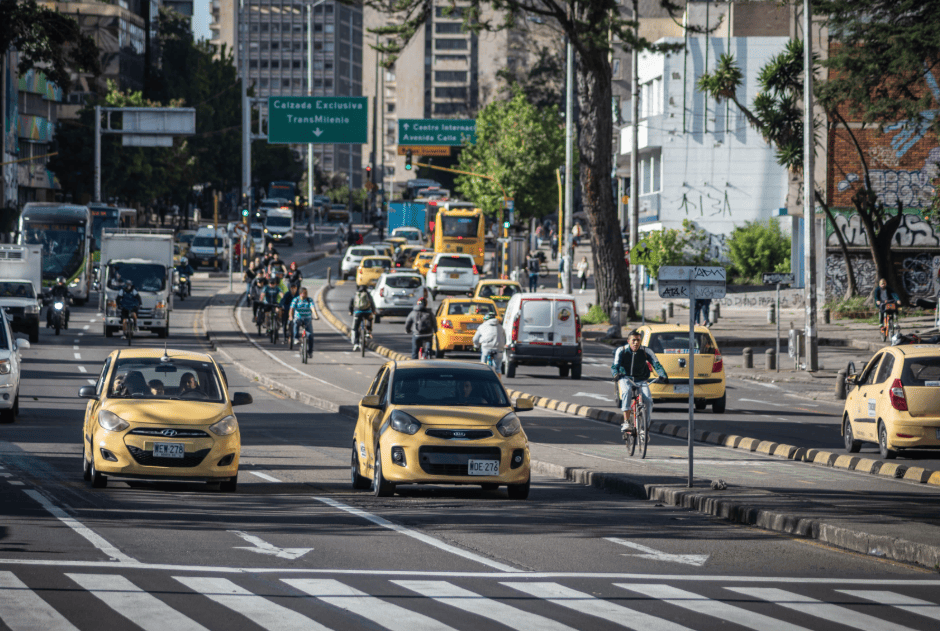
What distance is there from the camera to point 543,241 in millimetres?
111812

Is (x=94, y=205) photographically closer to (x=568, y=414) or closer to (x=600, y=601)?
(x=568, y=414)

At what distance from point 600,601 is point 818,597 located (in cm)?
151

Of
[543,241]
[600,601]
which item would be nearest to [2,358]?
[600,601]

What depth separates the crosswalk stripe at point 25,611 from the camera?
8281mm

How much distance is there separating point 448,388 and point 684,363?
1189cm

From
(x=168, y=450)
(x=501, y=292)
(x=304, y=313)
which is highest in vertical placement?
(x=501, y=292)

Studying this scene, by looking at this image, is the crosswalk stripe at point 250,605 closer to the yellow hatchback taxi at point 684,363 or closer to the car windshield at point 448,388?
the car windshield at point 448,388

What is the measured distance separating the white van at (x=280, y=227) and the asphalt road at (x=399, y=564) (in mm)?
83597

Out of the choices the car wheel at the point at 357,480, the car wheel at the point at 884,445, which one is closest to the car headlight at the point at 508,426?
the car wheel at the point at 357,480

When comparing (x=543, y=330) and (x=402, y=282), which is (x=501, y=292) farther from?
(x=543, y=330)

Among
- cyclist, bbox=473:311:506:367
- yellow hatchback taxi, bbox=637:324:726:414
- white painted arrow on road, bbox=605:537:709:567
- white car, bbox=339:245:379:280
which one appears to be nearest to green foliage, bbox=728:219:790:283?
white car, bbox=339:245:379:280

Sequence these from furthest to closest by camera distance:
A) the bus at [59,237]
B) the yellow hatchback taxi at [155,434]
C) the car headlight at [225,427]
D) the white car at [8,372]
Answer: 1. the bus at [59,237]
2. the white car at [8,372]
3. the car headlight at [225,427]
4. the yellow hatchback taxi at [155,434]

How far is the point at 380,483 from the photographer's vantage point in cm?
1517

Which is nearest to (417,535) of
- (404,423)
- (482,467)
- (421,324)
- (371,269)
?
(482,467)
